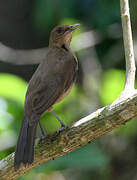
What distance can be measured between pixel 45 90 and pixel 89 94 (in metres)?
2.24

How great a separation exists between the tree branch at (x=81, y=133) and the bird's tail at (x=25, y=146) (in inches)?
4.7

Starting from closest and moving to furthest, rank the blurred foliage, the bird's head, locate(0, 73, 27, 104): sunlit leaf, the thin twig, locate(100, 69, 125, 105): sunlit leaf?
the thin twig
the blurred foliage
locate(0, 73, 27, 104): sunlit leaf
the bird's head
locate(100, 69, 125, 105): sunlit leaf

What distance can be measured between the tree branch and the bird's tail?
0.12m

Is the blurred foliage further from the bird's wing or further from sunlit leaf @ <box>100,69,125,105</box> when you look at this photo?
the bird's wing

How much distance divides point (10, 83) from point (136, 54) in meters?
2.49

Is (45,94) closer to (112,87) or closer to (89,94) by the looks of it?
(112,87)

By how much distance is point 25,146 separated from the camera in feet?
12.7

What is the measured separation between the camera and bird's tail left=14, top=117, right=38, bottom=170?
3.75 meters

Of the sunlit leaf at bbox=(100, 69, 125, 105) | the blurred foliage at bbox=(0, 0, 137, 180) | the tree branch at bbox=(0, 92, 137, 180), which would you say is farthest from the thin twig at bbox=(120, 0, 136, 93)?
the sunlit leaf at bbox=(100, 69, 125, 105)

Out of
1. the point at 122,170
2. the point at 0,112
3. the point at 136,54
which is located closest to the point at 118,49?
the point at 136,54

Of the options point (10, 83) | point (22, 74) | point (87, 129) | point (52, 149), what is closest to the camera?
point (87, 129)

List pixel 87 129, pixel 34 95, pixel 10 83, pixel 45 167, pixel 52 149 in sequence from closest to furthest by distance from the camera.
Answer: pixel 87 129, pixel 52 149, pixel 34 95, pixel 45 167, pixel 10 83

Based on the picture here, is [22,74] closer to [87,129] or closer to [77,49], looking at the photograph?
[77,49]

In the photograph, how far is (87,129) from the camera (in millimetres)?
3639
